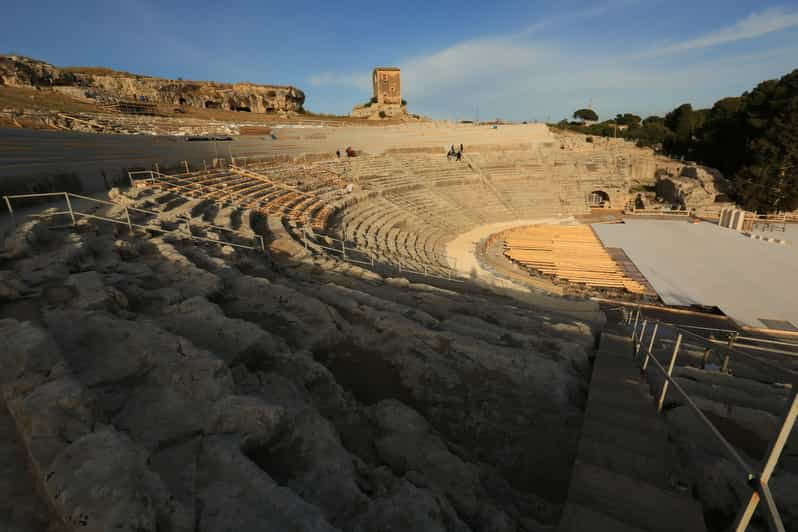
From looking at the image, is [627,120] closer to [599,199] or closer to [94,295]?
[599,199]

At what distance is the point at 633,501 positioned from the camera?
2.65 metres

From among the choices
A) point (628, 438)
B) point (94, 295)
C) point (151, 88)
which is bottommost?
point (628, 438)

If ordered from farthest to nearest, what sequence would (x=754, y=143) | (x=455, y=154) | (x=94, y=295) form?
(x=754, y=143) → (x=455, y=154) → (x=94, y=295)

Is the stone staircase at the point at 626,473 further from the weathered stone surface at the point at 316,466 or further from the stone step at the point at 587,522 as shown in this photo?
the weathered stone surface at the point at 316,466

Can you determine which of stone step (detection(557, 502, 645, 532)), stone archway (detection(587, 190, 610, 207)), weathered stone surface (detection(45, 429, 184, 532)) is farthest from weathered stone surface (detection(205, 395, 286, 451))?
stone archway (detection(587, 190, 610, 207))

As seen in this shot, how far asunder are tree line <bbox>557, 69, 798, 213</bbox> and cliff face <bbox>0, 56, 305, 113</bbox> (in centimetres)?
5271

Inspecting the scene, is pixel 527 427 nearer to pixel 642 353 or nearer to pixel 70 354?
pixel 642 353

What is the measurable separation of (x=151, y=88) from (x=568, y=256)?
47.7 m

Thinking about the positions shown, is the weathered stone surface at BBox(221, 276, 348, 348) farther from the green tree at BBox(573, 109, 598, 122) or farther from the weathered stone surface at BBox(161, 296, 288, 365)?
the green tree at BBox(573, 109, 598, 122)

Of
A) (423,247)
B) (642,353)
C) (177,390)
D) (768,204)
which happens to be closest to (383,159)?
(423,247)

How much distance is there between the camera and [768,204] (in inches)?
1233

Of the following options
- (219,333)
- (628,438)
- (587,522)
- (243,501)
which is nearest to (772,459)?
(587,522)

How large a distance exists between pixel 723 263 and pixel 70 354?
25350 mm

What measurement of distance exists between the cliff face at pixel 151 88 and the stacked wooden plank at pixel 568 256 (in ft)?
120
